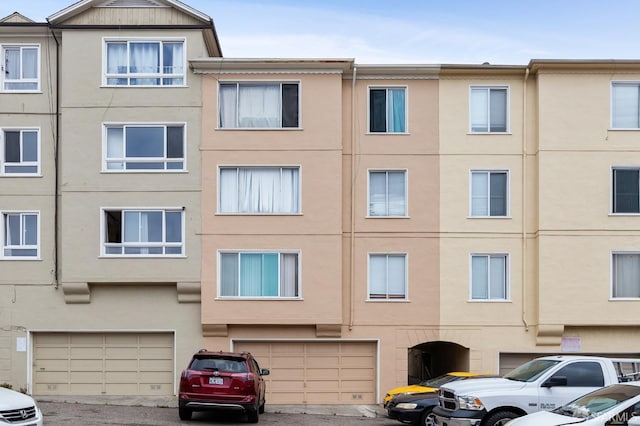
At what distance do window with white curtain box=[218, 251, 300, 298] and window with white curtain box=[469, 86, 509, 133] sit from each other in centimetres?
693

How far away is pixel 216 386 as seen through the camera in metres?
19.2

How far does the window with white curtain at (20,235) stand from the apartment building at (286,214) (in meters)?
0.07

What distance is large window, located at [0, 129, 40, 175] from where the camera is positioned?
87.1 feet

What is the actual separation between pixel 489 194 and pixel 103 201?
11.6m

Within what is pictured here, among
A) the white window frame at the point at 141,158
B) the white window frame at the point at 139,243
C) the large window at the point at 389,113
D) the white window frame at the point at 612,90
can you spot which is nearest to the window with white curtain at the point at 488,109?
the large window at the point at 389,113

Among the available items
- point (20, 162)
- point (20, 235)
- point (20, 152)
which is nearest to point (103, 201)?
point (20, 235)

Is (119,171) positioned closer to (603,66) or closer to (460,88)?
(460,88)

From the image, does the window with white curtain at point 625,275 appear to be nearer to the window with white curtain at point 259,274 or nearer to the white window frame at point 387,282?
the white window frame at point 387,282

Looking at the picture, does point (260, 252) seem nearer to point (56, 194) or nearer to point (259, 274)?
point (259, 274)

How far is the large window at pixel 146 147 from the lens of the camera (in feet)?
86.8

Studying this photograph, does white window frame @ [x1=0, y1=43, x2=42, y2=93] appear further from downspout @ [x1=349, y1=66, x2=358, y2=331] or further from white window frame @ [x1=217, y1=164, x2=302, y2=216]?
downspout @ [x1=349, y1=66, x2=358, y2=331]

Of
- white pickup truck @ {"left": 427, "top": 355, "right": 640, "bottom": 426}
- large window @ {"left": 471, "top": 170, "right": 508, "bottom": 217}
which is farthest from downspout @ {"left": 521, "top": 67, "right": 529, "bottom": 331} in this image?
white pickup truck @ {"left": 427, "top": 355, "right": 640, "bottom": 426}

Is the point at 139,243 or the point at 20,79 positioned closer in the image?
the point at 139,243

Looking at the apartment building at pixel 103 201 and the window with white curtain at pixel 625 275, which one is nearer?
the apartment building at pixel 103 201
